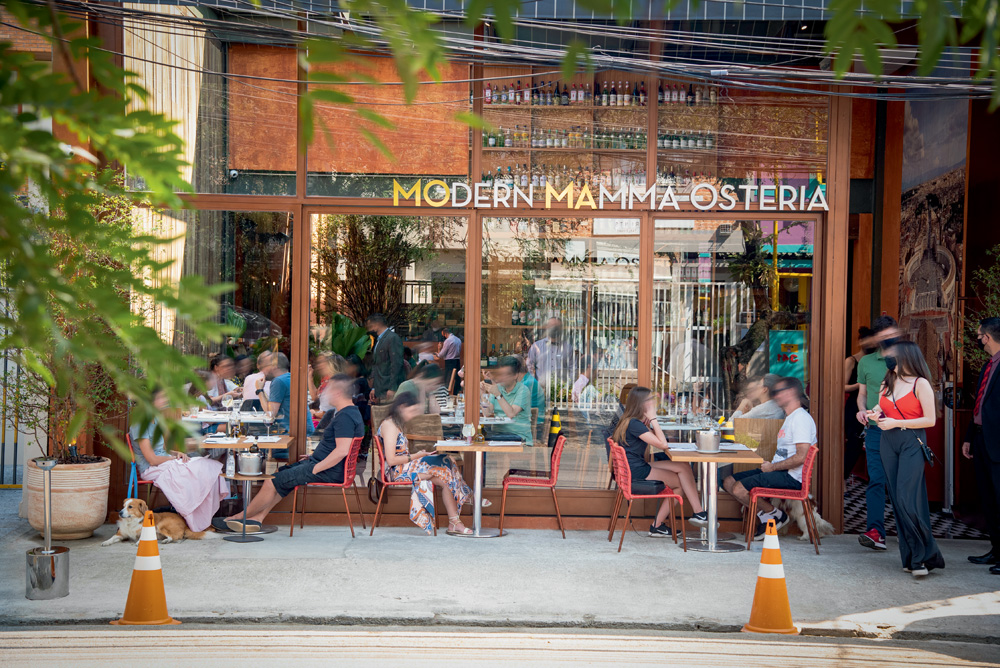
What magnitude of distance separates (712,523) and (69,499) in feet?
16.0

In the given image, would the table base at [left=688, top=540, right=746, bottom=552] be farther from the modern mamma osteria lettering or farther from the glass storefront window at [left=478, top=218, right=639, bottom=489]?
the modern mamma osteria lettering

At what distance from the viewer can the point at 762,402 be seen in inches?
320

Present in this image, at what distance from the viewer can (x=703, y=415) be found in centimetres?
821

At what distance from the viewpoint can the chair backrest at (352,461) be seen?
7.51 meters

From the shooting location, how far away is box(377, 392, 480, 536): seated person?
24.9 feet

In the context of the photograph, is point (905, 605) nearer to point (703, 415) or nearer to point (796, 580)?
point (796, 580)

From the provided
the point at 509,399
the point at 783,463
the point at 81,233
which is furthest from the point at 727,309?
the point at 81,233

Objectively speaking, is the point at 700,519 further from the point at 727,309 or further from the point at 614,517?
the point at 727,309

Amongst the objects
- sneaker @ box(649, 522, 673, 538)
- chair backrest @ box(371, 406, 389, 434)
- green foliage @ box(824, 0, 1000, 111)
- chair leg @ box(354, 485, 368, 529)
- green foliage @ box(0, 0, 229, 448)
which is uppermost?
green foliage @ box(824, 0, 1000, 111)

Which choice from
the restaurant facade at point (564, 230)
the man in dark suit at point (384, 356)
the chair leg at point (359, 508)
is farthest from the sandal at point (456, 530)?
the man in dark suit at point (384, 356)

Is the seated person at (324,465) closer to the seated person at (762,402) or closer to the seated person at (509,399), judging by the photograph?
the seated person at (509,399)

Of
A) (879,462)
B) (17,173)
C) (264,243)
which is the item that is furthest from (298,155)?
(17,173)

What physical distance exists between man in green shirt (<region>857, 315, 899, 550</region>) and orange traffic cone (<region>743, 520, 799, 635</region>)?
231cm

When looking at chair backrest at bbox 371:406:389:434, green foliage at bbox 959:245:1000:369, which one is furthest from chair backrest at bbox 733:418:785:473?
chair backrest at bbox 371:406:389:434
